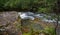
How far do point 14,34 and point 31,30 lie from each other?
336 millimetres

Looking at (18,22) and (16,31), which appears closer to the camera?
(16,31)

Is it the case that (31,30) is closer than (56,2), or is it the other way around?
(56,2)

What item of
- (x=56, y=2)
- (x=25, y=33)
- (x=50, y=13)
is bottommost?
(x=25, y=33)

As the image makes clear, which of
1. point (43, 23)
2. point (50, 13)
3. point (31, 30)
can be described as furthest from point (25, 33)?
point (50, 13)

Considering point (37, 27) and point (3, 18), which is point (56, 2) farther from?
point (3, 18)

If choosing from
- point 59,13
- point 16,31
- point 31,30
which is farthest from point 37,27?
point 59,13

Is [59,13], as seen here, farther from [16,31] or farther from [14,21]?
[14,21]

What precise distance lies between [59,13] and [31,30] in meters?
1.08

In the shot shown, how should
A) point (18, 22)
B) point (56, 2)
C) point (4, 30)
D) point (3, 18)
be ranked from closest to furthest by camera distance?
point (56, 2), point (4, 30), point (18, 22), point (3, 18)

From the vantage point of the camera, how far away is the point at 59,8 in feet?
7.93

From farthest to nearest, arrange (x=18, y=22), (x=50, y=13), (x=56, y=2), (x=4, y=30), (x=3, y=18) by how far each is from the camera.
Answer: (x=3, y=18) → (x=18, y=22) → (x=4, y=30) → (x=50, y=13) → (x=56, y=2)

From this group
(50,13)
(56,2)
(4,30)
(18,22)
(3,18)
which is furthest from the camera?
(3,18)

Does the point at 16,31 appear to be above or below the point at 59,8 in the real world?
below

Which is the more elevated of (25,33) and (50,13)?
(50,13)
